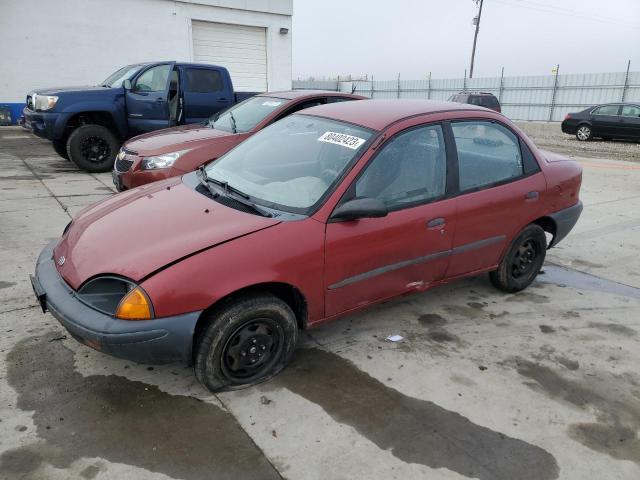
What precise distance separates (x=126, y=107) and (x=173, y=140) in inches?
140

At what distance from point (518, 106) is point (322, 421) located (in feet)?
85.6

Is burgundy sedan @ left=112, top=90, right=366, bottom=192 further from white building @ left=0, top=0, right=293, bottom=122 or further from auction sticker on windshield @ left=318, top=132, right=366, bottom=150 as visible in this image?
white building @ left=0, top=0, right=293, bottom=122

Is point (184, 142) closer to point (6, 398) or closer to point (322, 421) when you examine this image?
point (6, 398)

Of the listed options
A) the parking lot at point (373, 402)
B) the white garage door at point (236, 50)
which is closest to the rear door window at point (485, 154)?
the parking lot at point (373, 402)

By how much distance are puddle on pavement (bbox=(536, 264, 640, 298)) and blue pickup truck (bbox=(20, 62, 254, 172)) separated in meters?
6.55

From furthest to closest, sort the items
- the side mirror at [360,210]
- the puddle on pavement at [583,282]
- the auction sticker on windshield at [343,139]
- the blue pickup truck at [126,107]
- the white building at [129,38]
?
the white building at [129,38] < the blue pickup truck at [126,107] < the puddle on pavement at [583,282] < the auction sticker on windshield at [343,139] < the side mirror at [360,210]

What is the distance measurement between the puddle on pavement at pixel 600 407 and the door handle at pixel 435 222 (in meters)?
1.04

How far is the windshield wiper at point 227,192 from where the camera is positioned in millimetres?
2938

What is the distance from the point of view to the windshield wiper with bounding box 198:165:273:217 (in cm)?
294

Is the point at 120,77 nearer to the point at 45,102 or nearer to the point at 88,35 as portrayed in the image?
the point at 45,102

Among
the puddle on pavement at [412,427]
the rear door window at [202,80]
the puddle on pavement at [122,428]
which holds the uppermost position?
the rear door window at [202,80]

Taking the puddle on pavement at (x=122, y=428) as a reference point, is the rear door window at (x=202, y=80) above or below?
above

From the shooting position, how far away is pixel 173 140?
590 centimetres

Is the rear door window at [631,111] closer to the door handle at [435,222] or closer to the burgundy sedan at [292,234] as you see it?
the burgundy sedan at [292,234]
